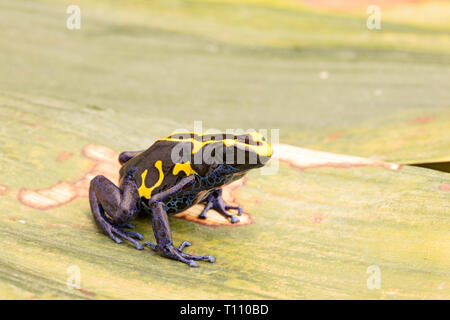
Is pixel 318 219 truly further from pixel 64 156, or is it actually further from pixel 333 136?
pixel 64 156

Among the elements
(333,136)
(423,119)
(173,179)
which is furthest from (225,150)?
(423,119)

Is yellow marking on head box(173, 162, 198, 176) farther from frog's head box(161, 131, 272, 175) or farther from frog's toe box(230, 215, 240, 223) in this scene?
frog's toe box(230, 215, 240, 223)

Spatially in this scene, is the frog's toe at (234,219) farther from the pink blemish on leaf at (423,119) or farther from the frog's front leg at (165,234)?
the pink blemish on leaf at (423,119)

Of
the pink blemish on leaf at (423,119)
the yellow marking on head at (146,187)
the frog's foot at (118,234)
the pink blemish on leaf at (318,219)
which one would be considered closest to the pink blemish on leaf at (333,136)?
the pink blemish on leaf at (423,119)

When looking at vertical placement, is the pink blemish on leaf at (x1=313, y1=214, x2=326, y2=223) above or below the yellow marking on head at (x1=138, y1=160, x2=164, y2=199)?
below

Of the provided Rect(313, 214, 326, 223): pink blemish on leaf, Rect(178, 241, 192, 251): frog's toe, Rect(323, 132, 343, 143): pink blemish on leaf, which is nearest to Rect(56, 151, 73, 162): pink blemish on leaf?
Rect(178, 241, 192, 251): frog's toe

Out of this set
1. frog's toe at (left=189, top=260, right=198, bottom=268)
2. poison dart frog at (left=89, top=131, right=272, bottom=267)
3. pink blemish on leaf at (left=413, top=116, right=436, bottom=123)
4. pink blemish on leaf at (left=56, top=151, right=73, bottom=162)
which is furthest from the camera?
pink blemish on leaf at (left=413, top=116, right=436, bottom=123)

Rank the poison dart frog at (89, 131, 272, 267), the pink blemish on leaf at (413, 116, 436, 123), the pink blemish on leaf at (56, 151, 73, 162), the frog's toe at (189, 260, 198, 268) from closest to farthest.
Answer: the frog's toe at (189, 260, 198, 268), the poison dart frog at (89, 131, 272, 267), the pink blemish on leaf at (56, 151, 73, 162), the pink blemish on leaf at (413, 116, 436, 123)
